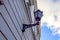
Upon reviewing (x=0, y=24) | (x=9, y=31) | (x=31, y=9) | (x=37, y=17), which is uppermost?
(x=0, y=24)

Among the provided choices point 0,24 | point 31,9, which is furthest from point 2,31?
point 31,9

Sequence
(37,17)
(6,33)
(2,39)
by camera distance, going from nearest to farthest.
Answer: (2,39), (6,33), (37,17)

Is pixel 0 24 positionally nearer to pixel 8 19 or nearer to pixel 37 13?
pixel 8 19

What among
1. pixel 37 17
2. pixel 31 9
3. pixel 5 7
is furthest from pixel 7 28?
pixel 31 9

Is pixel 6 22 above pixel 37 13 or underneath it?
above

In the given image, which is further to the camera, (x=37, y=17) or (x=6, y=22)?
(x=37, y=17)

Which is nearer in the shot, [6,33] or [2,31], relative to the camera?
[2,31]

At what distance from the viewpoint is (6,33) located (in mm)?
2865

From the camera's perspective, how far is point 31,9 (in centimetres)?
614

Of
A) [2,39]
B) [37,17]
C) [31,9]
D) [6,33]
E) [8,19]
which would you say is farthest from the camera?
[31,9]

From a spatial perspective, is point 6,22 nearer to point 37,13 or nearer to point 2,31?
point 2,31

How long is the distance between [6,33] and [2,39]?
0.25 metres

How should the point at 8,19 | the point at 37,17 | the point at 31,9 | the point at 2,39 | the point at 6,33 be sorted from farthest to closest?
1. the point at 31,9
2. the point at 37,17
3. the point at 8,19
4. the point at 6,33
5. the point at 2,39

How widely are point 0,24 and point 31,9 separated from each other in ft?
11.6
